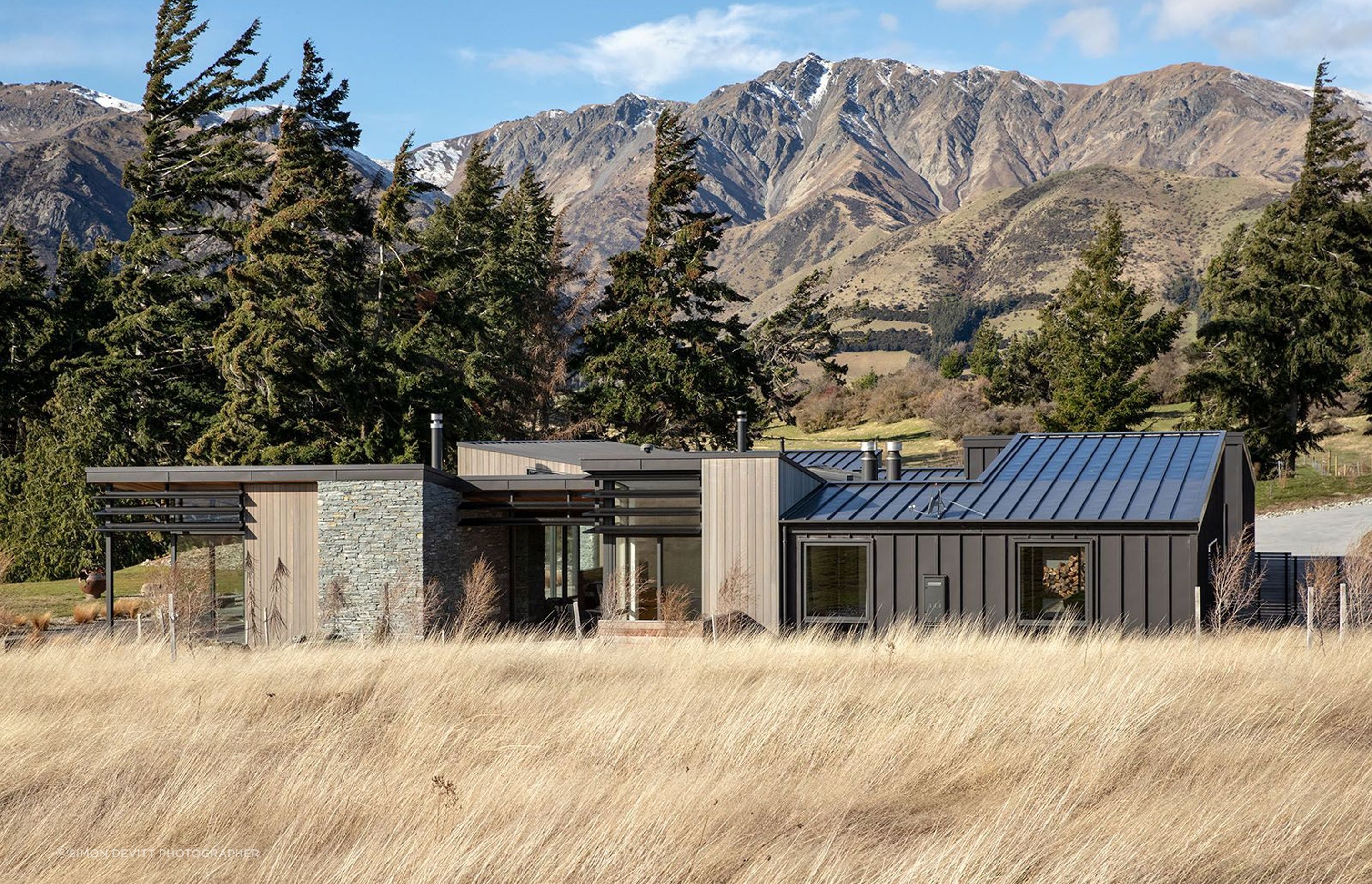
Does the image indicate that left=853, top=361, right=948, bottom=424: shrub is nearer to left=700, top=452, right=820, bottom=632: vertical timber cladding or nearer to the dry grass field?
left=700, top=452, right=820, bottom=632: vertical timber cladding

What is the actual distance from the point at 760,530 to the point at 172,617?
28.9 feet

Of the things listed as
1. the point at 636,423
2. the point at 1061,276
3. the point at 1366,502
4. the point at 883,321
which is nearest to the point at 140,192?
the point at 636,423

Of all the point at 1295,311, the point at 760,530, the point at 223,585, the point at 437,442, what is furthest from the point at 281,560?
the point at 1295,311

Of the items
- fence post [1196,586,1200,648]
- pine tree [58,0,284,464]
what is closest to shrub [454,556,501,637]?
fence post [1196,586,1200,648]

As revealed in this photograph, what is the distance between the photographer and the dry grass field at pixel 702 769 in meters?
7.92

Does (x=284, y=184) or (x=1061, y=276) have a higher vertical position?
(x=1061, y=276)

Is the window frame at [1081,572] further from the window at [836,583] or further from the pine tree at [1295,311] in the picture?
the pine tree at [1295,311]

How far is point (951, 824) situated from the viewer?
877 cm

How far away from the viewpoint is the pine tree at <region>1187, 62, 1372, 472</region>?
159ft

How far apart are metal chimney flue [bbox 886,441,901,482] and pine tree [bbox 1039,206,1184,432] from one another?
82.4ft

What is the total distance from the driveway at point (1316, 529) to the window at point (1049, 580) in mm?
16505

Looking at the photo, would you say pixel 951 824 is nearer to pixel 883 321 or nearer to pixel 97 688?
pixel 97 688

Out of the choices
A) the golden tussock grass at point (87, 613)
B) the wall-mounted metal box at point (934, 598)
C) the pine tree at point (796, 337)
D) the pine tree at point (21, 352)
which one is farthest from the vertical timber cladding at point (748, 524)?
the pine tree at point (796, 337)

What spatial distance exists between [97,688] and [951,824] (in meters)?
9.47
